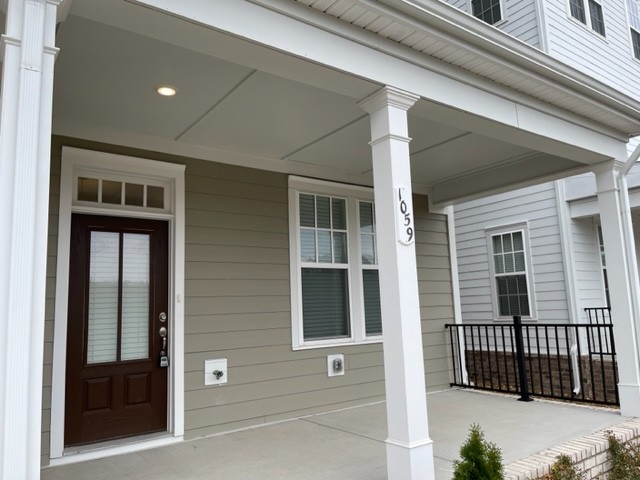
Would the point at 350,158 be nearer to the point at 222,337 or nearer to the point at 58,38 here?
the point at 222,337

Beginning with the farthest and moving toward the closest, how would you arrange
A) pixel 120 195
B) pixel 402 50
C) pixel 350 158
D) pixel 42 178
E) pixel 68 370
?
1. pixel 350 158
2. pixel 120 195
3. pixel 68 370
4. pixel 402 50
5. pixel 42 178

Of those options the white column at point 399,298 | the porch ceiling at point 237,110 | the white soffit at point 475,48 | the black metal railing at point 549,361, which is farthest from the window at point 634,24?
the white column at point 399,298

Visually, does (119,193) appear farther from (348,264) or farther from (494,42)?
(494,42)

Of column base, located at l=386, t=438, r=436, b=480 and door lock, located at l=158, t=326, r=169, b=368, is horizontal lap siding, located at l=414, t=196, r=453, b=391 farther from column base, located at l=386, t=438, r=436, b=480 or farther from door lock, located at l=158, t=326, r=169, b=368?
column base, located at l=386, t=438, r=436, b=480

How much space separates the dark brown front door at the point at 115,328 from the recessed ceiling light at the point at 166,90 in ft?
3.98

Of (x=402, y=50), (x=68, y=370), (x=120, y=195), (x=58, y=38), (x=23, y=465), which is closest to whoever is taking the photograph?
(x=23, y=465)

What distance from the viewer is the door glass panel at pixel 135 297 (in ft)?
13.2

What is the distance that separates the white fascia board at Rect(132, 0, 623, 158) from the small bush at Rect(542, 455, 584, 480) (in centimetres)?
235

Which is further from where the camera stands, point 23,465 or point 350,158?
point 350,158

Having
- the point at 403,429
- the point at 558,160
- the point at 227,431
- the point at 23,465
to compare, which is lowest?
the point at 227,431

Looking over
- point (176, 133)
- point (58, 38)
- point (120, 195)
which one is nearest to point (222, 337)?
point (120, 195)

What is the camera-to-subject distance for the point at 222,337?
172 inches

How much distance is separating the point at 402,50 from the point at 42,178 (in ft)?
7.00

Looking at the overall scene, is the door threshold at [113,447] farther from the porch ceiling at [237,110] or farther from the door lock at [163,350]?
the porch ceiling at [237,110]
